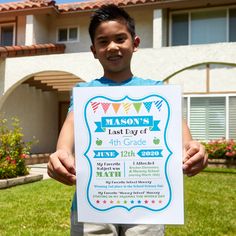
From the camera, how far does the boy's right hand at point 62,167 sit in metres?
Result: 1.51

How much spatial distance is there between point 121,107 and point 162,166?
29cm

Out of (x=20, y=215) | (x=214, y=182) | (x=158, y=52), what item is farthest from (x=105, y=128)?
(x=158, y=52)

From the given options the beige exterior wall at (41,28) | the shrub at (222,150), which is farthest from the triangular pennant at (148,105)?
the beige exterior wall at (41,28)

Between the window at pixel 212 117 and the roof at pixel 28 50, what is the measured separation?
16.6ft

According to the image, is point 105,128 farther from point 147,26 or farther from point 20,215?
point 147,26

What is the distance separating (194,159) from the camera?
1487 millimetres

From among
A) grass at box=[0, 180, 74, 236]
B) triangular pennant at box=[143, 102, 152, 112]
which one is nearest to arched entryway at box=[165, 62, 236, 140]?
grass at box=[0, 180, 74, 236]

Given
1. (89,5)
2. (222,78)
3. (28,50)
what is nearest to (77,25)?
(89,5)

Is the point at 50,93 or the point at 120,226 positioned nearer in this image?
the point at 120,226

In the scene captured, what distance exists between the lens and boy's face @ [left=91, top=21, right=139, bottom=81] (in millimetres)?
1799

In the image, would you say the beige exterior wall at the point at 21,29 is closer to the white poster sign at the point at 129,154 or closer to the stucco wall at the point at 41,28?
the stucco wall at the point at 41,28

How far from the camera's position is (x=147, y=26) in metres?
14.2

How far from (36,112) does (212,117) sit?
6.66m

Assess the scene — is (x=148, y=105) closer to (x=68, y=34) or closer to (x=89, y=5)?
(x=89, y=5)
